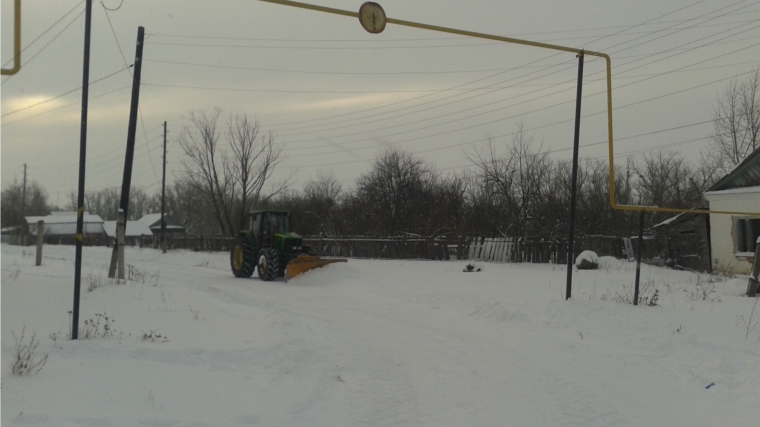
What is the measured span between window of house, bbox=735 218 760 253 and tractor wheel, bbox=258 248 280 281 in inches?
652

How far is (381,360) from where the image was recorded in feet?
25.4

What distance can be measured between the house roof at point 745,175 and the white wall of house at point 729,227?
33 centimetres

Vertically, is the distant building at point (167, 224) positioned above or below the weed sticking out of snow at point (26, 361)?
above

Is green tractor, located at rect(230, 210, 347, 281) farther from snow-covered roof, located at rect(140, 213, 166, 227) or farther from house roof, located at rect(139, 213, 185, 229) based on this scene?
snow-covered roof, located at rect(140, 213, 166, 227)

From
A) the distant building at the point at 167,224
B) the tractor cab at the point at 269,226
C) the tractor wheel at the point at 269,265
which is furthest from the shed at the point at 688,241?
the distant building at the point at 167,224

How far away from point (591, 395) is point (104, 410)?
5.08 meters

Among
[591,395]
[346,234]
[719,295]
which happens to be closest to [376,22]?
[591,395]

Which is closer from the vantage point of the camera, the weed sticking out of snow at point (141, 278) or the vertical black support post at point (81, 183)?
the vertical black support post at point (81, 183)

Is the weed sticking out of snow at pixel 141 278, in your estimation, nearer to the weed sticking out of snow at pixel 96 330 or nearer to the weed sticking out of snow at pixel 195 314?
the weed sticking out of snow at pixel 195 314

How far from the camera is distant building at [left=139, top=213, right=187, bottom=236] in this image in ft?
255

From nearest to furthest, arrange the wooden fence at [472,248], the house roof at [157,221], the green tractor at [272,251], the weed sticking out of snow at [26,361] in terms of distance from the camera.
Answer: the weed sticking out of snow at [26,361]
the green tractor at [272,251]
the wooden fence at [472,248]
the house roof at [157,221]

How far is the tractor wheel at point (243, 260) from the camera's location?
1992 cm

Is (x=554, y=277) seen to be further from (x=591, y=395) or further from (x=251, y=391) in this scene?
(x=251, y=391)

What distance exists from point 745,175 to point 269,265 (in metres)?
17.5
